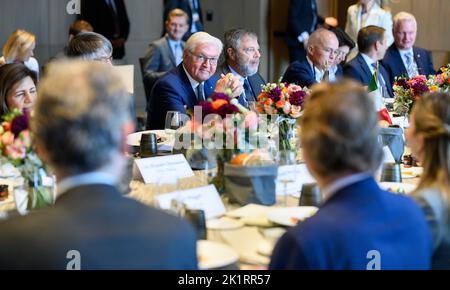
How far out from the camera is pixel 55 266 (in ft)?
5.05

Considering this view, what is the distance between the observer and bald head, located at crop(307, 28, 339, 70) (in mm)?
6117

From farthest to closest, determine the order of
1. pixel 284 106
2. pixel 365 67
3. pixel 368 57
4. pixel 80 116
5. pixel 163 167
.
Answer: pixel 368 57
pixel 365 67
pixel 284 106
pixel 163 167
pixel 80 116

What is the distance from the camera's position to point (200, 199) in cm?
258

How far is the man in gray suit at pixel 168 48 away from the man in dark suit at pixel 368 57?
2072 millimetres

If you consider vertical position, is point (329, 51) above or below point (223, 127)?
above

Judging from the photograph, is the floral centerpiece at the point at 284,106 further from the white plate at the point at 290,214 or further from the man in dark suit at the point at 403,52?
the man in dark suit at the point at 403,52

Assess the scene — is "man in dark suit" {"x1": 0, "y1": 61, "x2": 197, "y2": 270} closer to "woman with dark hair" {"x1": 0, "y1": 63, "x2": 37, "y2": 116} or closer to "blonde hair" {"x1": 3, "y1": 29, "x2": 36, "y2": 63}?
"woman with dark hair" {"x1": 0, "y1": 63, "x2": 37, "y2": 116}

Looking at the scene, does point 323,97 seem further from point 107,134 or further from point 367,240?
point 107,134

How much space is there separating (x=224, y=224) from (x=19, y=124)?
2.47 ft

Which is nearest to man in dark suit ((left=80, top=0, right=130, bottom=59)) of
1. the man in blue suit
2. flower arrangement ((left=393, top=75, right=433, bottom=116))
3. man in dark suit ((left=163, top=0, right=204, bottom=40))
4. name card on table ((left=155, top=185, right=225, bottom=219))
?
man in dark suit ((left=163, top=0, right=204, bottom=40))

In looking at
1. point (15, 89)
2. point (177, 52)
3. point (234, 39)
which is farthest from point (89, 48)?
point (177, 52)

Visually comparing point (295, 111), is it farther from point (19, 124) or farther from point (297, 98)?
point (19, 124)
